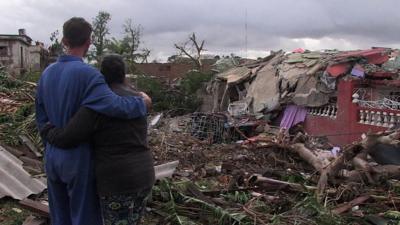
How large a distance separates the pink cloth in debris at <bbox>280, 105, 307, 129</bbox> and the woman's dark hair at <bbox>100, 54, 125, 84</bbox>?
1165 cm

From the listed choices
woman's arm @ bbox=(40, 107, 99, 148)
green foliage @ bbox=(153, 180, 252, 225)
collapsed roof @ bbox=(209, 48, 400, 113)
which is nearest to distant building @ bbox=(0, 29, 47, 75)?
collapsed roof @ bbox=(209, 48, 400, 113)

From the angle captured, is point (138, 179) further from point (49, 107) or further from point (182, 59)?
point (182, 59)

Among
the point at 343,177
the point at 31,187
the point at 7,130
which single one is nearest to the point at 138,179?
the point at 31,187

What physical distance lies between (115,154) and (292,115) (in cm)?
1233

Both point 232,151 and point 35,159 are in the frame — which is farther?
point 232,151

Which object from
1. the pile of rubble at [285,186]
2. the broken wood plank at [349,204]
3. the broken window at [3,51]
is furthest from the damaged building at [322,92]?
the broken window at [3,51]

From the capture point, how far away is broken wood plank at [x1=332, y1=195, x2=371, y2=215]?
490 cm

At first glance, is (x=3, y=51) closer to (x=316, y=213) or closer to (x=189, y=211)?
(x=189, y=211)

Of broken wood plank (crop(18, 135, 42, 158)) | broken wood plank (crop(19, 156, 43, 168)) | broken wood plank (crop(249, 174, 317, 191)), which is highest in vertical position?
broken wood plank (crop(18, 135, 42, 158))

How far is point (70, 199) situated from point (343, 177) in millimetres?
4417

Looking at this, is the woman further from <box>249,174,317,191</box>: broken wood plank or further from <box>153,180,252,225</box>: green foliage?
<box>249,174,317,191</box>: broken wood plank

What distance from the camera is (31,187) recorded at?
5.24 metres

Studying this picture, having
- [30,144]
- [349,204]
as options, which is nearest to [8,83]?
[30,144]

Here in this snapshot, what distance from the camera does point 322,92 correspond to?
518 inches
